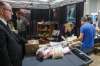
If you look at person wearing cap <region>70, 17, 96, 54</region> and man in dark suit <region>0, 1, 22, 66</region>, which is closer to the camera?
man in dark suit <region>0, 1, 22, 66</region>

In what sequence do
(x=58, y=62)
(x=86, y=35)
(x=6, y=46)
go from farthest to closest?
1. (x=86, y=35)
2. (x=58, y=62)
3. (x=6, y=46)

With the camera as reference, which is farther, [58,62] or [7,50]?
[58,62]

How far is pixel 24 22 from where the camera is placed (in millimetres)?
8164

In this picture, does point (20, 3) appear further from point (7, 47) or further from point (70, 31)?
point (7, 47)

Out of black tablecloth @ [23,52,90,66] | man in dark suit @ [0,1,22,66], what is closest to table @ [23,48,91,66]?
black tablecloth @ [23,52,90,66]

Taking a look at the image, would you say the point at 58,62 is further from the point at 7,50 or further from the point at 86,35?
the point at 86,35

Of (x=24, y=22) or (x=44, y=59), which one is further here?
(x=24, y=22)

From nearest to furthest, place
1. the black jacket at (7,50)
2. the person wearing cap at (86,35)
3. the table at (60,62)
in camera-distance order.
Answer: the black jacket at (7,50)
the table at (60,62)
the person wearing cap at (86,35)

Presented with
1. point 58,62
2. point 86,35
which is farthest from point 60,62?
point 86,35

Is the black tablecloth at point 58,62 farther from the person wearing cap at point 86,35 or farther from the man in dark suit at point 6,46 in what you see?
the person wearing cap at point 86,35

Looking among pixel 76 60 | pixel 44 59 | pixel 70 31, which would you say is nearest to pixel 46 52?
pixel 44 59

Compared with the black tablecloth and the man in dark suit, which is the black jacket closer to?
the man in dark suit

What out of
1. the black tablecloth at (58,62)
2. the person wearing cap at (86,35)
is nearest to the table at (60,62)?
the black tablecloth at (58,62)

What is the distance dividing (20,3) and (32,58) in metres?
3.79
